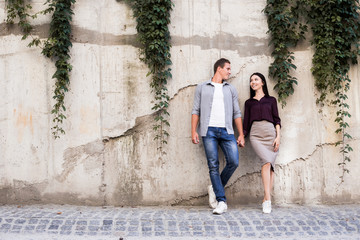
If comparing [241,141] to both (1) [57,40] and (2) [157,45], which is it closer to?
(2) [157,45]

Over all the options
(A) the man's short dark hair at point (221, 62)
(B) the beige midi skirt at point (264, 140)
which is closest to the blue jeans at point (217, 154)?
(B) the beige midi skirt at point (264, 140)

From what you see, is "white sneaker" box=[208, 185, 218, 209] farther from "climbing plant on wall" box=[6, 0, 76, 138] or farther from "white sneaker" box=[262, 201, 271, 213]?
"climbing plant on wall" box=[6, 0, 76, 138]

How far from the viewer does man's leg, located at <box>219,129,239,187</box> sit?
4.59m

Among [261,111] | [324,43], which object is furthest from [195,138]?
[324,43]

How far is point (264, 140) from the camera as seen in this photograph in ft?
15.3

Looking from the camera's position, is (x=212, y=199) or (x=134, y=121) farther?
(x=134, y=121)

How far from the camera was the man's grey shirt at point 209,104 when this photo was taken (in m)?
4.61

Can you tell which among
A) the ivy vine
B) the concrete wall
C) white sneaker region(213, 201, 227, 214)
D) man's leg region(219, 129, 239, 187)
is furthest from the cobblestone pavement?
the ivy vine

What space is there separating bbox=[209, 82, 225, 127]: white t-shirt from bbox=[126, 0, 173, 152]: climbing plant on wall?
2.50 ft

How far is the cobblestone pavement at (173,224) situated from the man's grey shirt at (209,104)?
1.22 meters

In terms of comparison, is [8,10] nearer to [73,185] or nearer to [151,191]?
[73,185]

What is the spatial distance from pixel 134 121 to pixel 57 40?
168 cm

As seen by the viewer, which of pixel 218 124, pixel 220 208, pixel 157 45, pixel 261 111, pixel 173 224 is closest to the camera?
pixel 173 224

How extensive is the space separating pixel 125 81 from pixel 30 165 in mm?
1961
